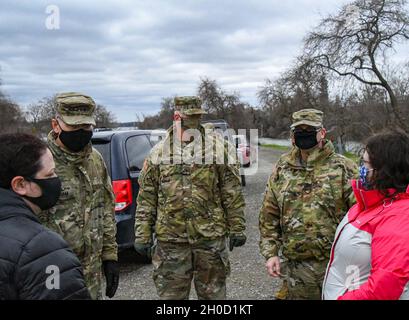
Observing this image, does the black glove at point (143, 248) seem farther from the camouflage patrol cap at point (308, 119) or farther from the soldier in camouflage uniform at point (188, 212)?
the camouflage patrol cap at point (308, 119)

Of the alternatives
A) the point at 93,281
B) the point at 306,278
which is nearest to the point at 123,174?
the point at 93,281

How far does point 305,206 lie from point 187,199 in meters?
0.92

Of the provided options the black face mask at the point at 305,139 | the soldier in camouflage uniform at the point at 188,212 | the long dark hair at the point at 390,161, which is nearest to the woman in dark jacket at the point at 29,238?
the long dark hair at the point at 390,161

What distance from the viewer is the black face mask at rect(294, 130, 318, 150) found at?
3.08 m

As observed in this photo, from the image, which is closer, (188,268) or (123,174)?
(188,268)

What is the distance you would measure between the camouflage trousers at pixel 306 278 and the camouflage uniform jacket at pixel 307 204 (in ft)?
0.17

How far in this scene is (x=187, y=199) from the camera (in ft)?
10.9

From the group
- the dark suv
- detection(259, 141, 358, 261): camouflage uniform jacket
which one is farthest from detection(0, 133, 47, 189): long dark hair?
the dark suv

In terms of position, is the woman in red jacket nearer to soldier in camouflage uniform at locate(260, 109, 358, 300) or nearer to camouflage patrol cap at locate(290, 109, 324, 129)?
soldier in camouflage uniform at locate(260, 109, 358, 300)

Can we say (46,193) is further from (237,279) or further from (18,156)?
(237,279)

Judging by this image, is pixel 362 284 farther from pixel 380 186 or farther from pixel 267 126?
pixel 267 126

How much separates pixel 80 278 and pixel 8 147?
0.62m
